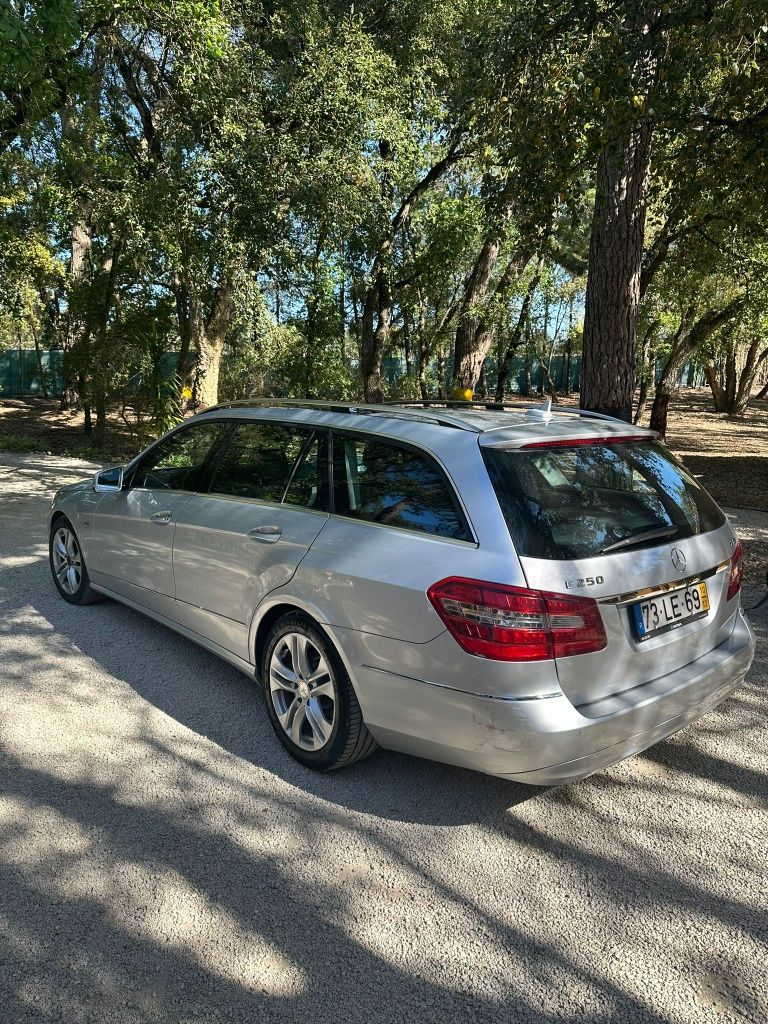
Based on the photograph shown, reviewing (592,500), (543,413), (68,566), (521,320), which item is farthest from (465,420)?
(521,320)

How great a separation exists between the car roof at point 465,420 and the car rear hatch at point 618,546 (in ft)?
0.09

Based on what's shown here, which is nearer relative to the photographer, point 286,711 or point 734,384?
point 286,711

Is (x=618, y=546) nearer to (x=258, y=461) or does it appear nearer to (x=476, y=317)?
(x=258, y=461)

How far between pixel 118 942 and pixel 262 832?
69 centimetres

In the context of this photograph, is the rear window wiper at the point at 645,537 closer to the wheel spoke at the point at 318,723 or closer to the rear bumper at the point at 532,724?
the rear bumper at the point at 532,724

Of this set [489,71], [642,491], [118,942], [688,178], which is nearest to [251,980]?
[118,942]

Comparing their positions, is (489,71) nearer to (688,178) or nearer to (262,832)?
(688,178)

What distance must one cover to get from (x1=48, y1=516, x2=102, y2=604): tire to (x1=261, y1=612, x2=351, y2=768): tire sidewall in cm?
236

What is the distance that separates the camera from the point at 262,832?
3016mm

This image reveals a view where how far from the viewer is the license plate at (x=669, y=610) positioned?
2.90m

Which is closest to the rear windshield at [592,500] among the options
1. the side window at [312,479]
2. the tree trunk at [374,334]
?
the side window at [312,479]

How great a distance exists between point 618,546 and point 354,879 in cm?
156

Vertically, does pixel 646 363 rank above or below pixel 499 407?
above

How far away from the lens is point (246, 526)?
3.82 m
